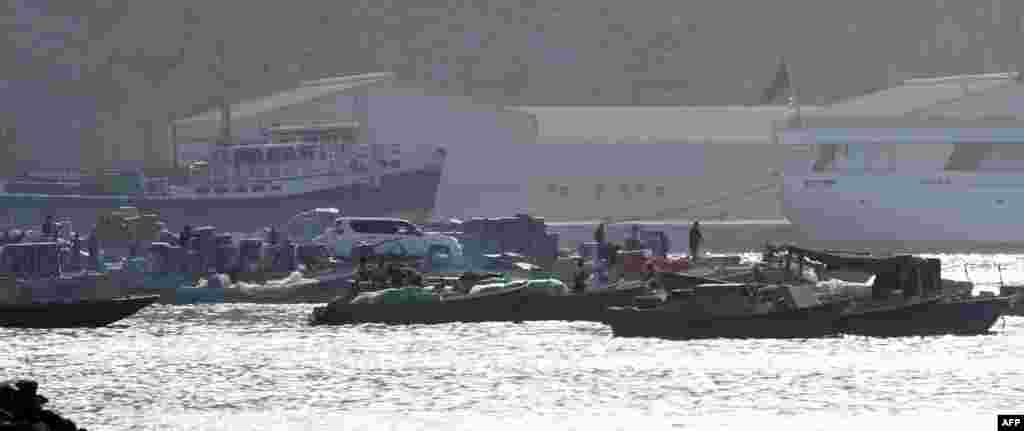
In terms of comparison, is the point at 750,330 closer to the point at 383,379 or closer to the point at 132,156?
the point at 383,379

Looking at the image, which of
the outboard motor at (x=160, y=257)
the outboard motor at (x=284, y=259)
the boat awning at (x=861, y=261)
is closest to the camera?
the boat awning at (x=861, y=261)

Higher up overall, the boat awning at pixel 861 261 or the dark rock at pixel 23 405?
the boat awning at pixel 861 261

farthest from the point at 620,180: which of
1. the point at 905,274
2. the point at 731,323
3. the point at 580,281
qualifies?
the point at 731,323

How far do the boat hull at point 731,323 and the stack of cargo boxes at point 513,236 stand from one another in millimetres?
31052

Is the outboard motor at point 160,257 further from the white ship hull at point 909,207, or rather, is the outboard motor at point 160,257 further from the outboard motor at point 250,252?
the white ship hull at point 909,207

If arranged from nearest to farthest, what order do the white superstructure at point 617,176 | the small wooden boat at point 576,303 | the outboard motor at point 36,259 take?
the small wooden boat at point 576,303
the outboard motor at point 36,259
the white superstructure at point 617,176

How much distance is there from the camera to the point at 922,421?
57375 millimetres

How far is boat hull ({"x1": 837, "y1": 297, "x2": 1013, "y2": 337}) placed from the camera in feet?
246

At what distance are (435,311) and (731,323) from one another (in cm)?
1053

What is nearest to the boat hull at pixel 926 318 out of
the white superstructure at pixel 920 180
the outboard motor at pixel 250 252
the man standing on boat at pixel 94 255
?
the outboard motor at pixel 250 252

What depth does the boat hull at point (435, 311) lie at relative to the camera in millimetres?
81250

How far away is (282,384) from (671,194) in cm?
8386

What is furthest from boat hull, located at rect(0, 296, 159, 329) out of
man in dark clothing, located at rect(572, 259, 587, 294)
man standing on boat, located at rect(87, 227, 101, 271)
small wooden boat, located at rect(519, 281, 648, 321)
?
man standing on boat, located at rect(87, 227, 101, 271)

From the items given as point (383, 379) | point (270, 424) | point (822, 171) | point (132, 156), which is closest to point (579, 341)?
point (383, 379)
